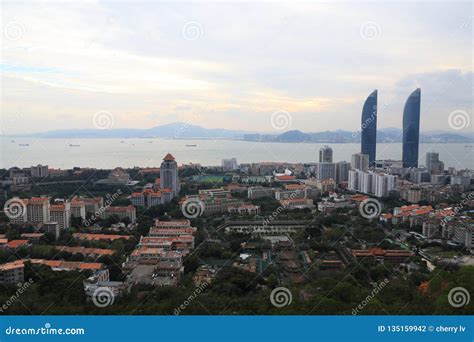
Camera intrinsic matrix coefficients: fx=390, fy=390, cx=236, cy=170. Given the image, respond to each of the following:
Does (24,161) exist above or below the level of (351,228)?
above

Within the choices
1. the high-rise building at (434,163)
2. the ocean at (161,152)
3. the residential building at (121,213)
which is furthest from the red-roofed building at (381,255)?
the high-rise building at (434,163)

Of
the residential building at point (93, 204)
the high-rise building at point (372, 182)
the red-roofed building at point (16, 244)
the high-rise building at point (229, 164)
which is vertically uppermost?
the high-rise building at point (229, 164)

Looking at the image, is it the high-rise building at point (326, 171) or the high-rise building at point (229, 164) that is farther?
the high-rise building at point (229, 164)

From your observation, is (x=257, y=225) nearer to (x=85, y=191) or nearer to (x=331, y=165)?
(x=85, y=191)

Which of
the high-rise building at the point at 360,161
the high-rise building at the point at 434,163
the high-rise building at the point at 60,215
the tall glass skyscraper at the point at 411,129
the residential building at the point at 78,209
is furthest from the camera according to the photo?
the tall glass skyscraper at the point at 411,129

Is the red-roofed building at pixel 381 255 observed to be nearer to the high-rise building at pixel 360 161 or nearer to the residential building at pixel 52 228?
the residential building at pixel 52 228

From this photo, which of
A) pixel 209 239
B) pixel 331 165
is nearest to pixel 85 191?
pixel 209 239

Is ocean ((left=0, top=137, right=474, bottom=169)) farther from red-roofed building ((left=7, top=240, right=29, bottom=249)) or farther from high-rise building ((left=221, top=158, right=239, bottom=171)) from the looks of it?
red-roofed building ((left=7, top=240, right=29, bottom=249))
